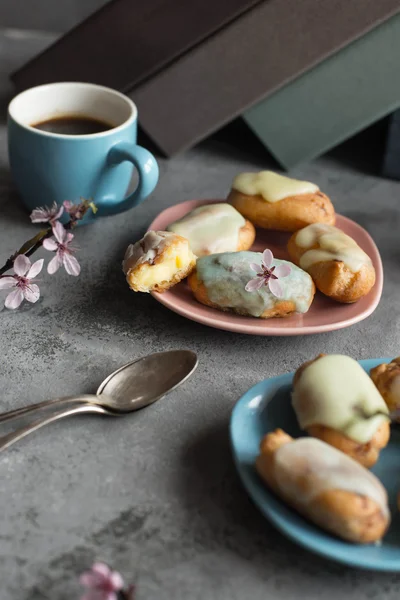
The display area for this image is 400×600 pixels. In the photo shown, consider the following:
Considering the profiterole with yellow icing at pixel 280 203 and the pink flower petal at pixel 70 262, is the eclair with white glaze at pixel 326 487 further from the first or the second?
the profiterole with yellow icing at pixel 280 203

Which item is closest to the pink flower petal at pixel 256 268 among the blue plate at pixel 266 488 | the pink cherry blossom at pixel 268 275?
the pink cherry blossom at pixel 268 275

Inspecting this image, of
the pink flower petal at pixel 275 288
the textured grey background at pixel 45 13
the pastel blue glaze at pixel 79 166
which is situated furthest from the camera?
A: the textured grey background at pixel 45 13

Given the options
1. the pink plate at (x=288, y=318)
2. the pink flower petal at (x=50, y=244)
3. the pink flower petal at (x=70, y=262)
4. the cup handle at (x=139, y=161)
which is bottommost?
the pink plate at (x=288, y=318)

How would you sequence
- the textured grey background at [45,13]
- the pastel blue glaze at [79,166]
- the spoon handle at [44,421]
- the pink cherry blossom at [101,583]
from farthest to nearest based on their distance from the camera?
the textured grey background at [45,13], the pastel blue glaze at [79,166], the spoon handle at [44,421], the pink cherry blossom at [101,583]

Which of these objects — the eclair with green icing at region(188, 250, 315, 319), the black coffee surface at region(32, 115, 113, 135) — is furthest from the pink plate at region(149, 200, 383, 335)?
the black coffee surface at region(32, 115, 113, 135)

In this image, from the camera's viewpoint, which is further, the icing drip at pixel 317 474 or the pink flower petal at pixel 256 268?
the pink flower petal at pixel 256 268

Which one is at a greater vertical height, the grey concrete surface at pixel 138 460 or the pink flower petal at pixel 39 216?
the pink flower petal at pixel 39 216

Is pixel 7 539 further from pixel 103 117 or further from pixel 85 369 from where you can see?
pixel 103 117

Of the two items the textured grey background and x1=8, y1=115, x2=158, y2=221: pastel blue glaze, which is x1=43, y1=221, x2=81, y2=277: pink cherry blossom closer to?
x1=8, y1=115, x2=158, y2=221: pastel blue glaze
